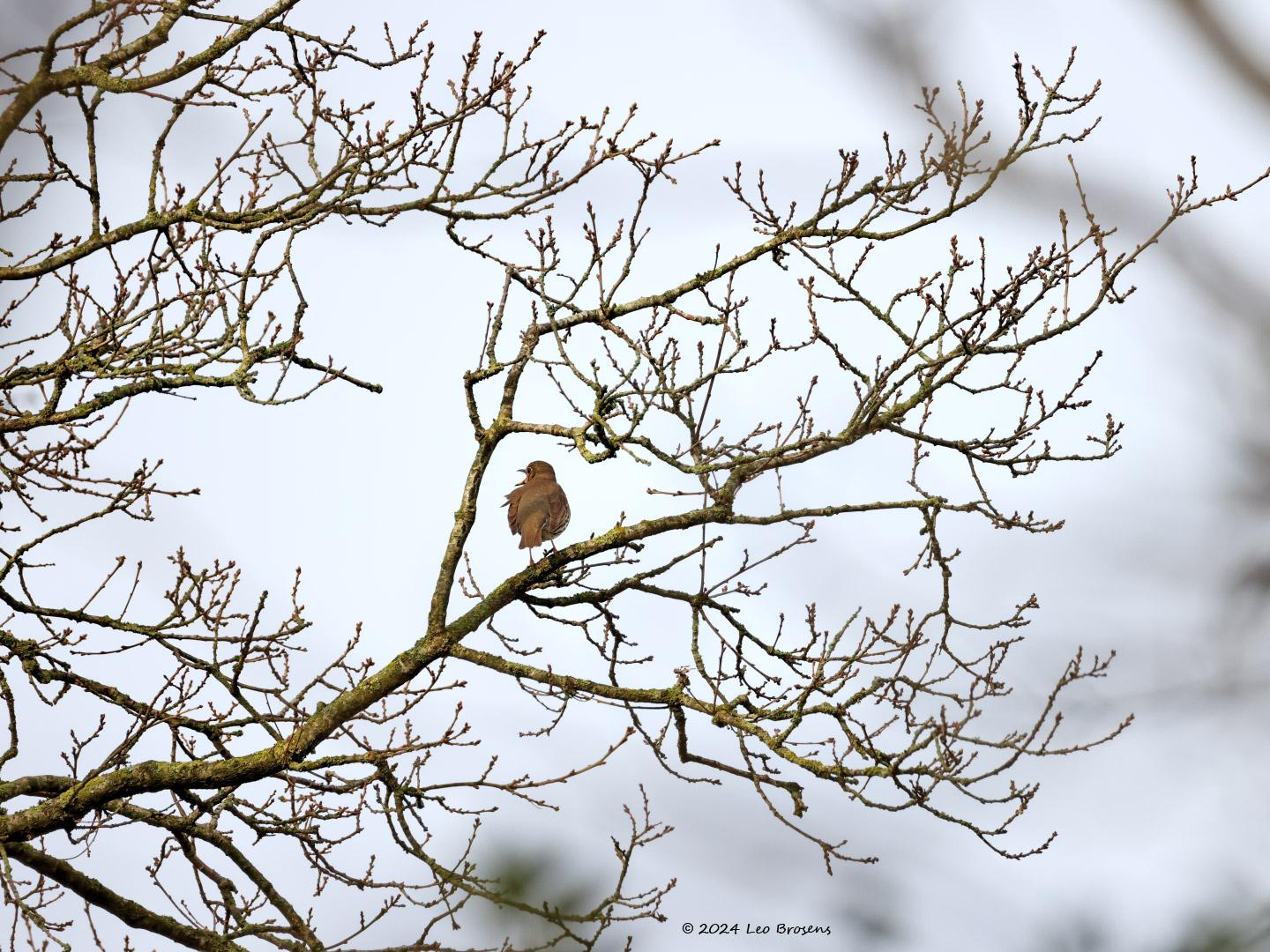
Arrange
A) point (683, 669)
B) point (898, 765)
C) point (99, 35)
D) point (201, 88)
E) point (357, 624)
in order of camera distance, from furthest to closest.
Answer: point (357, 624)
point (201, 88)
point (683, 669)
point (99, 35)
point (898, 765)

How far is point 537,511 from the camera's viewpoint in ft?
22.5

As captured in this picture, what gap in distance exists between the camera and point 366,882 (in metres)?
6.30

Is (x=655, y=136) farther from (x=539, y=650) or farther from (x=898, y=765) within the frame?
(x=898, y=765)

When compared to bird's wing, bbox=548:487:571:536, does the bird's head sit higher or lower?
higher

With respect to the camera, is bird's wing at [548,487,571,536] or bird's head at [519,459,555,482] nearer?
bird's wing at [548,487,571,536]

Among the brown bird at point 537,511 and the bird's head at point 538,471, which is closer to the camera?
the brown bird at point 537,511

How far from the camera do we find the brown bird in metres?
A: 6.77

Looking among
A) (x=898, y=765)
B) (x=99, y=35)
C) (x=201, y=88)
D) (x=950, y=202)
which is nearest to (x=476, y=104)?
(x=201, y=88)

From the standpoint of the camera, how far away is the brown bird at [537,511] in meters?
6.77

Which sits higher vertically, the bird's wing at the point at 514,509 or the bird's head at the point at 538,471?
the bird's head at the point at 538,471

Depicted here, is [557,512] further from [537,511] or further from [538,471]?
[538,471]

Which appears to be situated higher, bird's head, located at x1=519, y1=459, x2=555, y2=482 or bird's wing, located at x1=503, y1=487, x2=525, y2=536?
bird's head, located at x1=519, y1=459, x2=555, y2=482

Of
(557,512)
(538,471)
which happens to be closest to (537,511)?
(557,512)

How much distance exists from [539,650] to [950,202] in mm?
2644
